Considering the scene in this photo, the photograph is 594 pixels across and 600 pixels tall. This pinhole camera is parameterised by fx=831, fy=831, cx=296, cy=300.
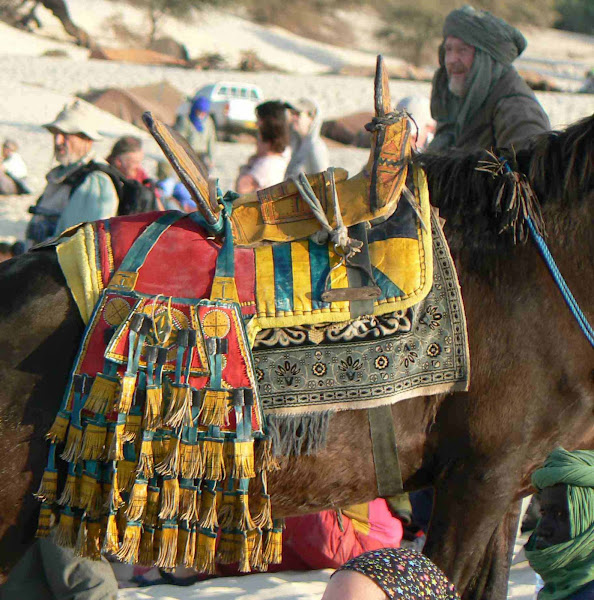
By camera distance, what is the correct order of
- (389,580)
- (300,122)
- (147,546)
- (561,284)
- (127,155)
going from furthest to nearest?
(300,122) < (127,155) < (561,284) < (147,546) < (389,580)

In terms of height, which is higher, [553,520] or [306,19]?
[553,520]

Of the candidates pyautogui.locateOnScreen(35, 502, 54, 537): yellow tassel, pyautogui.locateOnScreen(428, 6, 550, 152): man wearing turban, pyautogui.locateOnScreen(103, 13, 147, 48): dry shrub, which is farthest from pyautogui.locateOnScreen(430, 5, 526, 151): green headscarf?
pyautogui.locateOnScreen(103, 13, 147, 48): dry shrub

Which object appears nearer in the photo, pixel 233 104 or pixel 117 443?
pixel 117 443

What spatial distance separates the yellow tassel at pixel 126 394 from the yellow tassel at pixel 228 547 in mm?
476

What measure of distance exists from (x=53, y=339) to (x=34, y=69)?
2381 centimetres

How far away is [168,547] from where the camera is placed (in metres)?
2.32

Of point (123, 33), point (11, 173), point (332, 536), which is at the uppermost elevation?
point (332, 536)

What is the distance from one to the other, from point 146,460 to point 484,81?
242cm

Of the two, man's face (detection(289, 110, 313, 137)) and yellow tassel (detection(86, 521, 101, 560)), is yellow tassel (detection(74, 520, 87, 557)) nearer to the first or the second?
yellow tassel (detection(86, 521, 101, 560))

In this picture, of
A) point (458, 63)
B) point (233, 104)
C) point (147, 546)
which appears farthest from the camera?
point (233, 104)

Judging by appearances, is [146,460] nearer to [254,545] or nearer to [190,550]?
[190,550]

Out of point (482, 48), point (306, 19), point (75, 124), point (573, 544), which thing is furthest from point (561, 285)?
point (306, 19)

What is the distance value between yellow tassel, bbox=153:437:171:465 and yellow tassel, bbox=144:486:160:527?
8 centimetres

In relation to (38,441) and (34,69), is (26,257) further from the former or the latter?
(34,69)
